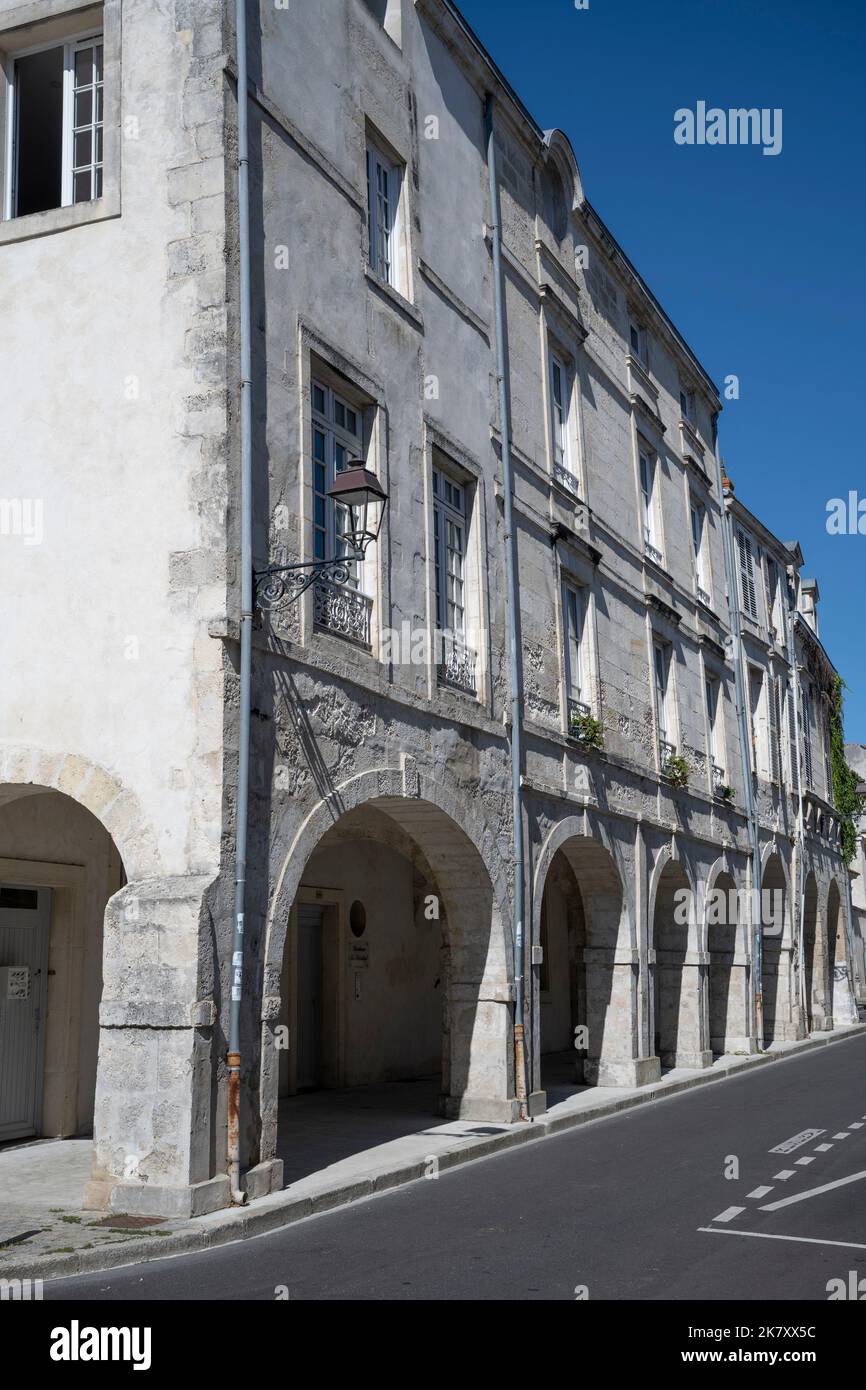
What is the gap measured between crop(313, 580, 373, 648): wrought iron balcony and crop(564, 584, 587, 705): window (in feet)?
17.4

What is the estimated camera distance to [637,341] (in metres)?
19.6

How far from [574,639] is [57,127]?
316 inches

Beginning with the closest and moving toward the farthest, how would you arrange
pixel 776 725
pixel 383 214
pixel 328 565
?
pixel 328 565 → pixel 383 214 → pixel 776 725

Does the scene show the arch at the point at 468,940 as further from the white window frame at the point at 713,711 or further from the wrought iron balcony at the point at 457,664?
the white window frame at the point at 713,711

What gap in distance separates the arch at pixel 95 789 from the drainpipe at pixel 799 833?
63.2 feet

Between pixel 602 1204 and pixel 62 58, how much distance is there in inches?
351

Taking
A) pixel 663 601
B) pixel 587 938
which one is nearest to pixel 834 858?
pixel 663 601

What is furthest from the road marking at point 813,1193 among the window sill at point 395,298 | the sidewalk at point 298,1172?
the window sill at point 395,298

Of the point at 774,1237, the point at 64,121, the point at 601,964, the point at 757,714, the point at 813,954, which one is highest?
the point at 64,121

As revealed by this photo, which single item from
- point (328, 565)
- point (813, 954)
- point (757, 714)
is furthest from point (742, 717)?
point (328, 565)

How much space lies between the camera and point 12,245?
9.70 metres

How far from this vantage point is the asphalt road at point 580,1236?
621cm

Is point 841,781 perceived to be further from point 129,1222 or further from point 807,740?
point 129,1222
